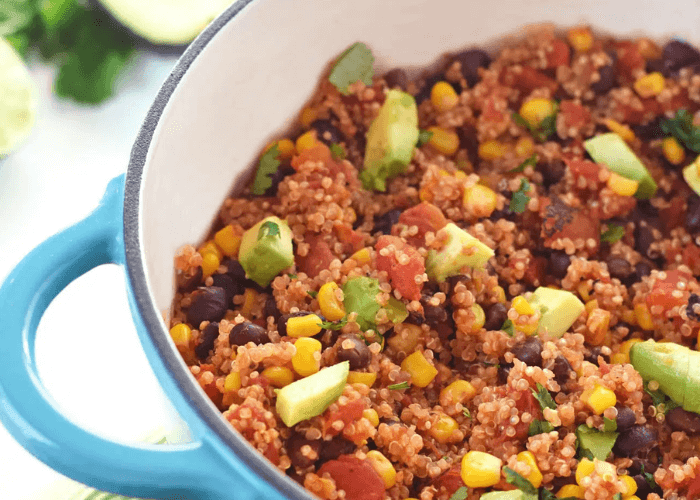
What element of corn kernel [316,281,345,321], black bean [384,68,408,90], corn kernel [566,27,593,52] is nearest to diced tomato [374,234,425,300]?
corn kernel [316,281,345,321]

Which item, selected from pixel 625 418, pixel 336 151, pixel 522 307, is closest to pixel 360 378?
pixel 522 307

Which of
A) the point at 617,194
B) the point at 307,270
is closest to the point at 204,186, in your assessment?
the point at 307,270

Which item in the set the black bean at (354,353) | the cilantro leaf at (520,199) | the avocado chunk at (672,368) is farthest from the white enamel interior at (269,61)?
the avocado chunk at (672,368)

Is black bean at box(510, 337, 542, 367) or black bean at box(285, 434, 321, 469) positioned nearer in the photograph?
black bean at box(285, 434, 321, 469)

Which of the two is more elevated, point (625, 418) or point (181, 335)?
point (181, 335)

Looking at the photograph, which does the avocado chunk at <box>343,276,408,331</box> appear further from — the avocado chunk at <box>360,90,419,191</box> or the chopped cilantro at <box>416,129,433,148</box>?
the chopped cilantro at <box>416,129,433,148</box>

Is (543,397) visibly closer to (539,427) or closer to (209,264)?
(539,427)

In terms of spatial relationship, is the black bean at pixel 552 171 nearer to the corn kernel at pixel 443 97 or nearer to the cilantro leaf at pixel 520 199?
the cilantro leaf at pixel 520 199
